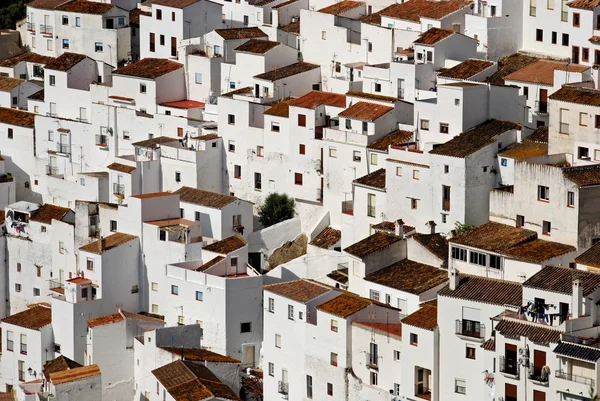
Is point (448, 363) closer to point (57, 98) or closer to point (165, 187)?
point (165, 187)

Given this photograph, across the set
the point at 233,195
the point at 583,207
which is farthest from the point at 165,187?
the point at 583,207

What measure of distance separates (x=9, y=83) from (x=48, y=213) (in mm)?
12255

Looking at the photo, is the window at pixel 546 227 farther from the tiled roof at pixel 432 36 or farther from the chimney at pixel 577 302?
the tiled roof at pixel 432 36

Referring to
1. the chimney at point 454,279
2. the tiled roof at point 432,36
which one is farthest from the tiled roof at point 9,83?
the chimney at point 454,279

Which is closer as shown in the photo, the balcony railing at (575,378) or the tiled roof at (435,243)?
the balcony railing at (575,378)

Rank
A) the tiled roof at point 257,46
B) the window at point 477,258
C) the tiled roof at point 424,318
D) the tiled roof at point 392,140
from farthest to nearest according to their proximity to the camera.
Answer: the tiled roof at point 257,46, the tiled roof at point 392,140, the window at point 477,258, the tiled roof at point 424,318

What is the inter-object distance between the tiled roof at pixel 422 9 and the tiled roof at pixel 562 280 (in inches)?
831

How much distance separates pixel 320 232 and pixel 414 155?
580 centimetres

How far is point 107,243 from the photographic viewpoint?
7944cm

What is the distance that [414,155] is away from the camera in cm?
7600

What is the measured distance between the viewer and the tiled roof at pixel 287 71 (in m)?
85.7

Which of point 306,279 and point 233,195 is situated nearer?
point 306,279

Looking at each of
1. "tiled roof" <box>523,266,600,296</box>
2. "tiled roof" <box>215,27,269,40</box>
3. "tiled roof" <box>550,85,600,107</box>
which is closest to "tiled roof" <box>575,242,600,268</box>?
"tiled roof" <box>523,266,600,296</box>

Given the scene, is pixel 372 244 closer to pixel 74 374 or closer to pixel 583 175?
pixel 583 175
